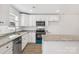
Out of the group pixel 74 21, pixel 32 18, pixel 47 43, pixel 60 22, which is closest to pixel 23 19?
pixel 32 18

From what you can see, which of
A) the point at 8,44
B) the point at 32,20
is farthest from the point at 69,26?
the point at 8,44

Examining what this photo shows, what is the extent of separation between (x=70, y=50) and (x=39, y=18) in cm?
397

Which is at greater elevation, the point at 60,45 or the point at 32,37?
the point at 60,45

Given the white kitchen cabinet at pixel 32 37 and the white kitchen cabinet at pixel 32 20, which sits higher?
the white kitchen cabinet at pixel 32 20

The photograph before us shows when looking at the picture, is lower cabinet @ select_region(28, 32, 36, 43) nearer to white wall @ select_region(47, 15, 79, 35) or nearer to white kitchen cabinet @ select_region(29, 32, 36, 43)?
white kitchen cabinet @ select_region(29, 32, 36, 43)

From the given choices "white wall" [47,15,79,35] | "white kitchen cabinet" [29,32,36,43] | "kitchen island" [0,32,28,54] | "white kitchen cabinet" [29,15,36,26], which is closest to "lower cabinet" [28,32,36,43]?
"white kitchen cabinet" [29,32,36,43]

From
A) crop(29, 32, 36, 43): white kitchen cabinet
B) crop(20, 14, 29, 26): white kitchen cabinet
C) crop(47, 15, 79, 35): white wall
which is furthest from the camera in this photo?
Answer: crop(20, 14, 29, 26): white kitchen cabinet

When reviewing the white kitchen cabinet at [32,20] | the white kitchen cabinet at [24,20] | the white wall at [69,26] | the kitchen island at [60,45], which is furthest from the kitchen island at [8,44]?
the white kitchen cabinet at [32,20]

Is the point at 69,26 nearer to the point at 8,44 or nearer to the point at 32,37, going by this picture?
the point at 32,37

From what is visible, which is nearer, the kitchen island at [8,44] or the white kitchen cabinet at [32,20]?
the kitchen island at [8,44]

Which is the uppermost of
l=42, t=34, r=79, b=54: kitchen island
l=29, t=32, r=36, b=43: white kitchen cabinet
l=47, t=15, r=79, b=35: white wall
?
l=47, t=15, r=79, b=35: white wall

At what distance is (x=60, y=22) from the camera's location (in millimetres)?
5512

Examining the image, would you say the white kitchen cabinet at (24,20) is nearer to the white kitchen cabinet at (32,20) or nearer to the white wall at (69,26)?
the white kitchen cabinet at (32,20)
